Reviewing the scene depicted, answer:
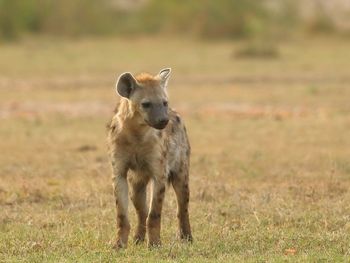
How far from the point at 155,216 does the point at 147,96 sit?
2.85 feet

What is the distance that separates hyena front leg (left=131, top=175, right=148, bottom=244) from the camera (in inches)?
299

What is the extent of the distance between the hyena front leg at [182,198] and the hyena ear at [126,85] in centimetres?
78

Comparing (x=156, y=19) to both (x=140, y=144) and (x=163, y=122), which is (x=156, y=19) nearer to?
(x=140, y=144)

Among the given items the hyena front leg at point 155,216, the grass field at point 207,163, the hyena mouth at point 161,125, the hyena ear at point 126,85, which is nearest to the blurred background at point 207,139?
the grass field at point 207,163

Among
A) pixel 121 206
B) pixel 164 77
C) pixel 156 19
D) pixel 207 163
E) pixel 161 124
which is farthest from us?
pixel 156 19

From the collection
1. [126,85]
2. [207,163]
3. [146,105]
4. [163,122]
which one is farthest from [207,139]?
[163,122]

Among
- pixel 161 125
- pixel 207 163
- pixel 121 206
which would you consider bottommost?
pixel 207 163

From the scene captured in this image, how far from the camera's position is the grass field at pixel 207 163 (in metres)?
7.31

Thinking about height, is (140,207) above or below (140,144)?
below

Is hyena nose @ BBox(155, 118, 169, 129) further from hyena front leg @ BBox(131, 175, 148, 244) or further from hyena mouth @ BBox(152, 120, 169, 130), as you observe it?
hyena front leg @ BBox(131, 175, 148, 244)

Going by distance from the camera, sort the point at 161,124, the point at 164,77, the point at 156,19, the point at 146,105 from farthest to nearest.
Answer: the point at 156,19, the point at 164,77, the point at 146,105, the point at 161,124

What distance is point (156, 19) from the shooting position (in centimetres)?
4172

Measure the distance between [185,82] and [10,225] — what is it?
47.3 feet

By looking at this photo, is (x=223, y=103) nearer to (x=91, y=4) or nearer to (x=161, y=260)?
(x=161, y=260)
